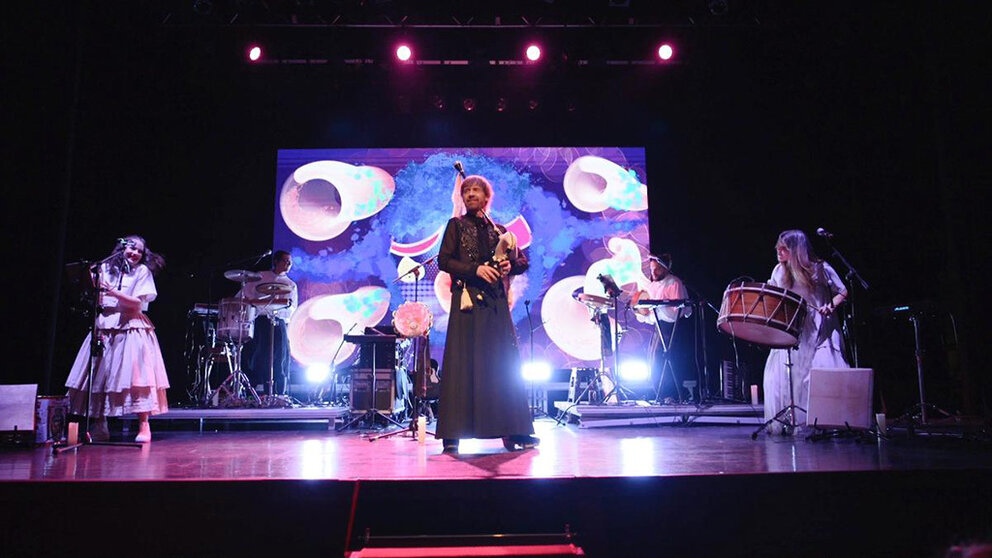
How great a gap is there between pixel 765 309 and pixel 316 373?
6.20 metres

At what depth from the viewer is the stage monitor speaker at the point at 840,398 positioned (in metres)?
5.00

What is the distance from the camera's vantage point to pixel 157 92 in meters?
8.46

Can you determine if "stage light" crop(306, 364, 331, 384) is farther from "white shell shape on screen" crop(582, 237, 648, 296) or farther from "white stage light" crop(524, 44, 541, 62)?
"white stage light" crop(524, 44, 541, 62)

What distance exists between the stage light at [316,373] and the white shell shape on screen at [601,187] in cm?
430

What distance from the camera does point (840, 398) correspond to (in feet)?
16.9

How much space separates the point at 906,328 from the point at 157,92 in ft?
33.5

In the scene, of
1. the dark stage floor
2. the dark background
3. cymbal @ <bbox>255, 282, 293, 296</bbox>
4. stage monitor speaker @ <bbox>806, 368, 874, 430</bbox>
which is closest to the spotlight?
the dark background

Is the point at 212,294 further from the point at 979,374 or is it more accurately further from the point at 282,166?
the point at 979,374

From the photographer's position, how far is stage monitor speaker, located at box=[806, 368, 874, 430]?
4996 mm

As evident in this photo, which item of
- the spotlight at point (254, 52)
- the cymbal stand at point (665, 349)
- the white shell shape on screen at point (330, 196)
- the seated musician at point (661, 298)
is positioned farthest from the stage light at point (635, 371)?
the spotlight at point (254, 52)

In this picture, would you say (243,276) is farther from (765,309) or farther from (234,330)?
(765,309)

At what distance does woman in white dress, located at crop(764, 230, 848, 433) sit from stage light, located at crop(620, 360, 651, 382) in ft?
10.0

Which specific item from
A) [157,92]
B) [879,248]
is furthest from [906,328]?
[157,92]

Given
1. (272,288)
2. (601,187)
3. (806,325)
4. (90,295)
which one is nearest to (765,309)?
(806,325)
